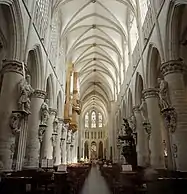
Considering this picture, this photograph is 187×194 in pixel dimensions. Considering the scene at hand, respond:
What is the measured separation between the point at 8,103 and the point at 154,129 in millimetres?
7569

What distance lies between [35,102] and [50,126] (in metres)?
3.52

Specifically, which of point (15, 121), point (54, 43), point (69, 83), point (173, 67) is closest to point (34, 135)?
point (15, 121)

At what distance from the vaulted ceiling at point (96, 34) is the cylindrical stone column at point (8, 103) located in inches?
374

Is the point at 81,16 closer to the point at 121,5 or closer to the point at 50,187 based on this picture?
the point at 121,5

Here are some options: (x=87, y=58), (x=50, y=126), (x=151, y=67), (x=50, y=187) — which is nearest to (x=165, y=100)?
(x=151, y=67)

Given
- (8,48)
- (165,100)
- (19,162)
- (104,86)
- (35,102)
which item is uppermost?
(104,86)

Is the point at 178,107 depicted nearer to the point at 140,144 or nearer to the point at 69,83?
the point at 140,144

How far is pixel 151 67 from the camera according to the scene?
12.7 metres

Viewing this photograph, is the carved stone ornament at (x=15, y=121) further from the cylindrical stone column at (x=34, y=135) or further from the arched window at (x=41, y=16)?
the arched window at (x=41, y=16)

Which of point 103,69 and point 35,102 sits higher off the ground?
point 103,69

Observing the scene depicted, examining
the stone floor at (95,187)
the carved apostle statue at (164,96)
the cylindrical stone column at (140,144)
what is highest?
the carved apostle statue at (164,96)

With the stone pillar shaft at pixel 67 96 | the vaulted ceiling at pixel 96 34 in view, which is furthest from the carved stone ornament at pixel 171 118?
the stone pillar shaft at pixel 67 96

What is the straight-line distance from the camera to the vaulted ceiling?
62.4 feet

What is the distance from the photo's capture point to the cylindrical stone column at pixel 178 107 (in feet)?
26.1
